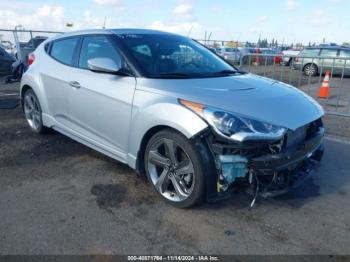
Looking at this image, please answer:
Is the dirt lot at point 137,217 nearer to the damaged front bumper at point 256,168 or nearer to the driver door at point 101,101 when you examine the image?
the damaged front bumper at point 256,168

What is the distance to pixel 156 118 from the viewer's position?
321cm

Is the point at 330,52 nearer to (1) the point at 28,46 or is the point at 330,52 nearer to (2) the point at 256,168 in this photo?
(1) the point at 28,46

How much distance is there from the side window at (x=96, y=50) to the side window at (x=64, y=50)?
25 cm

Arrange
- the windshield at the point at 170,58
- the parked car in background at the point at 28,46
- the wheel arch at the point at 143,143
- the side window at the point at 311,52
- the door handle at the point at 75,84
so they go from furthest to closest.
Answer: the side window at the point at 311,52
the parked car in background at the point at 28,46
the door handle at the point at 75,84
the windshield at the point at 170,58
the wheel arch at the point at 143,143

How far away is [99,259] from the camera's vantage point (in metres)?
2.54

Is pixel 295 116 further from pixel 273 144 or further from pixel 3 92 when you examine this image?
pixel 3 92

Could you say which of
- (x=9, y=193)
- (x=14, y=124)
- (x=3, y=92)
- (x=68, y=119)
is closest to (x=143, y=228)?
(x=9, y=193)

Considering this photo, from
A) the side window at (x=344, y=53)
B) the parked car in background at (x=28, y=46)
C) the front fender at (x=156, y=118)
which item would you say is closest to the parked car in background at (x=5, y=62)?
the parked car in background at (x=28, y=46)

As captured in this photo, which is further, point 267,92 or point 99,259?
point 267,92

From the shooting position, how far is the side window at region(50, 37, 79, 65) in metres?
4.51

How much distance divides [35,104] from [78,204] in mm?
2624

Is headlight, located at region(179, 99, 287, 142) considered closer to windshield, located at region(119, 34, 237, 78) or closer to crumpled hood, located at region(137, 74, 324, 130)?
crumpled hood, located at region(137, 74, 324, 130)

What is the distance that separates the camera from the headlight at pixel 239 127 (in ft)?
9.23

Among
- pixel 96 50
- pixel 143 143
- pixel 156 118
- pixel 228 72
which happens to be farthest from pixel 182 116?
pixel 96 50
